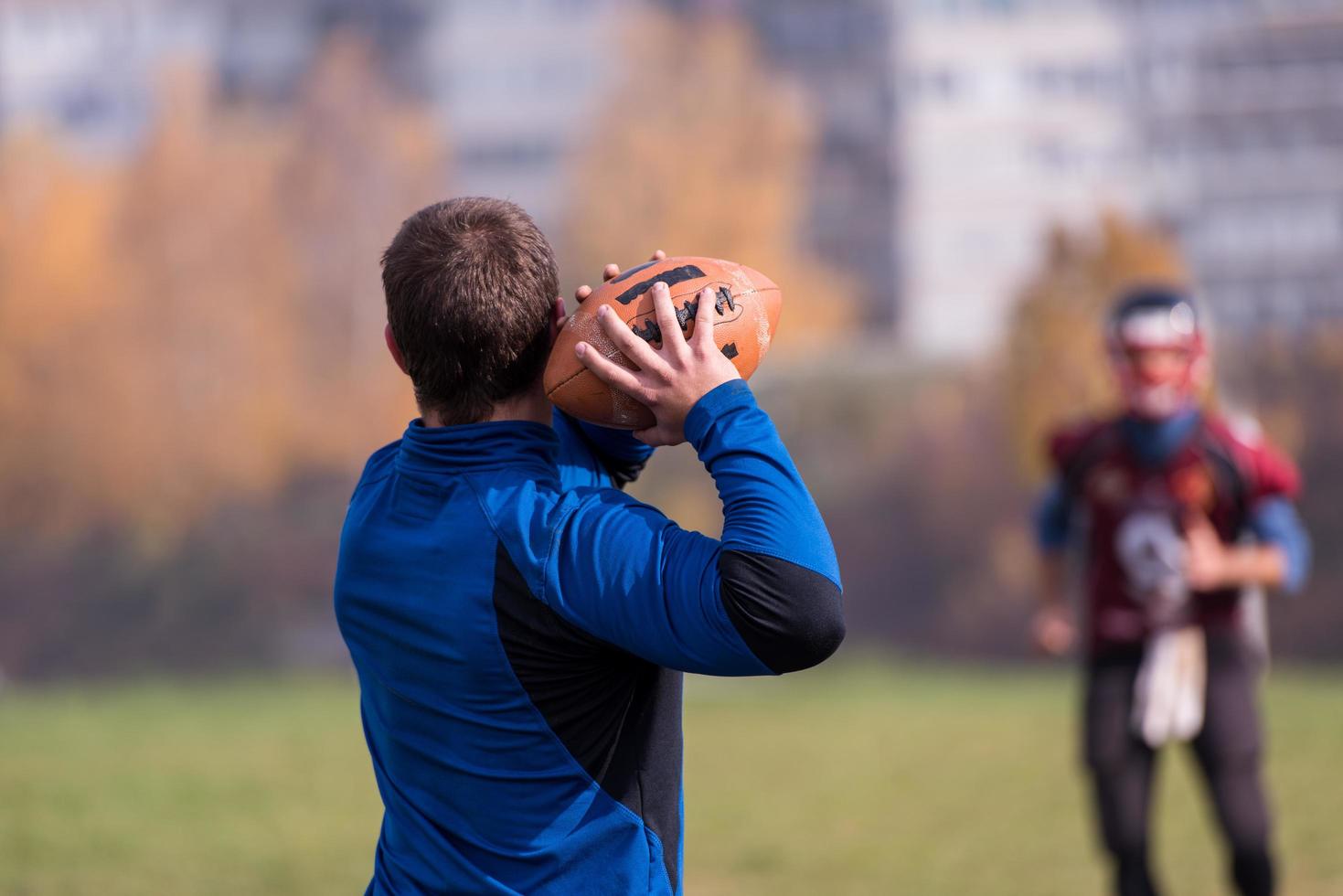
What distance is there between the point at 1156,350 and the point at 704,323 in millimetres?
Answer: 2988

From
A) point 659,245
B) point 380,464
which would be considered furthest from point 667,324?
point 659,245

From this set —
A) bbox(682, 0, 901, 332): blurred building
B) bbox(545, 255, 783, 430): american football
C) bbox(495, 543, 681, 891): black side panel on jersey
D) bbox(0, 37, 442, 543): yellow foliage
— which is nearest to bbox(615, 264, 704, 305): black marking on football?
bbox(545, 255, 783, 430): american football

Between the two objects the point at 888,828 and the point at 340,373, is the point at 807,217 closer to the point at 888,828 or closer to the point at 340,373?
the point at 340,373

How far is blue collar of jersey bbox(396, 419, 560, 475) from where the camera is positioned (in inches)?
76.2

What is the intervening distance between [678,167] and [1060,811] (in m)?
12.0

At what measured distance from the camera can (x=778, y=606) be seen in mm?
1716

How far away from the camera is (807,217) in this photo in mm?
18109

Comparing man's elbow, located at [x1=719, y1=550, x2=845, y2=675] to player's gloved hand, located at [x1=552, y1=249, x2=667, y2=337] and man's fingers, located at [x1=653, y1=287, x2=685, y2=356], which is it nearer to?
man's fingers, located at [x1=653, y1=287, x2=685, y2=356]

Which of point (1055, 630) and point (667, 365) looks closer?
point (667, 365)

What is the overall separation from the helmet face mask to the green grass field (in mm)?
2120

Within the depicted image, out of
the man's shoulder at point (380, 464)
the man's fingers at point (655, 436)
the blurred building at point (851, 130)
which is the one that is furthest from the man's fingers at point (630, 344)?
the blurred building at point (851, 130)

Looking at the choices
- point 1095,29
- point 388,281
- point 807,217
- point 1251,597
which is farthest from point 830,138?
point 388,281

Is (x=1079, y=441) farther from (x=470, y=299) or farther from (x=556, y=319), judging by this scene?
(x=470, y=299)

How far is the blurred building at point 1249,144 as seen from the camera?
16.7 m
